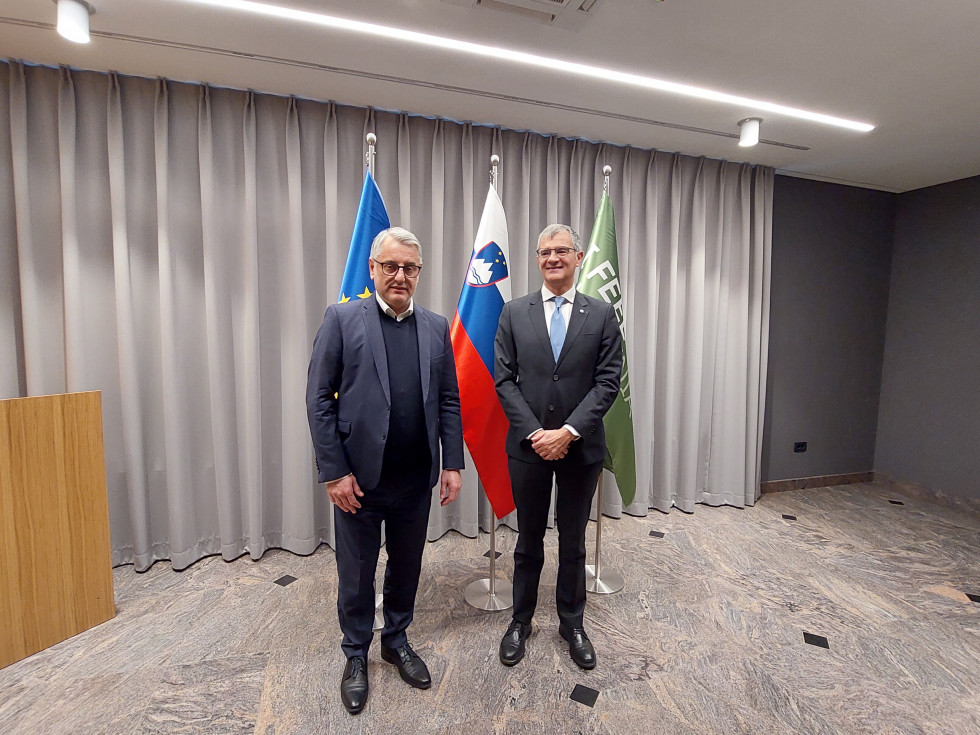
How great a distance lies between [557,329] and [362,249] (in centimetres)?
96

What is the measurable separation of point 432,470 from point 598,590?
1265 mm

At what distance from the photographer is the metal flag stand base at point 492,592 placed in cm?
223

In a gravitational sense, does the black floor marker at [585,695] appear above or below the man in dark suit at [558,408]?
below

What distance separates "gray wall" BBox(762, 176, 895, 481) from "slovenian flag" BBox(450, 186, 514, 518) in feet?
8.82

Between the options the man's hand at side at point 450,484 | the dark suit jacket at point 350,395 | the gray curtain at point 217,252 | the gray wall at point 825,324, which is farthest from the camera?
the gray wall at point 825,324

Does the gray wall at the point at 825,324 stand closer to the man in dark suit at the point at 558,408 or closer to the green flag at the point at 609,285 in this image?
the green flag at the point at 609,285

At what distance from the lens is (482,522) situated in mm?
3086

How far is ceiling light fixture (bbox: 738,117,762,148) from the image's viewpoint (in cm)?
265

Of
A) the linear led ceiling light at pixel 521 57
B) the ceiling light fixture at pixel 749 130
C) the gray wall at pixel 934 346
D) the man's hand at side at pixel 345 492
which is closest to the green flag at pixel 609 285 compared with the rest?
the linear led ceiling light at pixel 521 57

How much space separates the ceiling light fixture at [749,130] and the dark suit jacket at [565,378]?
1.71 metres

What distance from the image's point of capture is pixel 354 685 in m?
1.64

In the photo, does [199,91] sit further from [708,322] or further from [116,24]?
[708,322]

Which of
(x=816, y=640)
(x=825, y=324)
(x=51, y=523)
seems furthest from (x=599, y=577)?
(x=825, y=324)

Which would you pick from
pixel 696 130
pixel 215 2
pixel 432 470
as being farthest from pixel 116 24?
pixel 696 130
